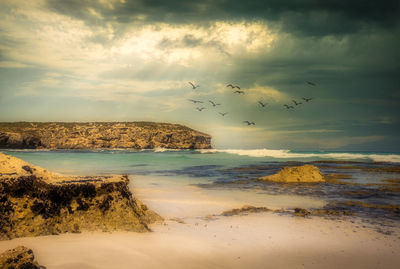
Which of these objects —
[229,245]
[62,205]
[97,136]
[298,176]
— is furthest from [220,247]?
[97,136]

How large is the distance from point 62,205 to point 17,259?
81.3 inches

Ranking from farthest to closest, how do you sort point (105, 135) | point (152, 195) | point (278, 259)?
point (105, 135)
point (152, 195)
point (278, 259)

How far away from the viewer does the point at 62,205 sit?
17.2ft

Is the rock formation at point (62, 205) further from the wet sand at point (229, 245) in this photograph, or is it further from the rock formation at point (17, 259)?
the rock formation at point (17, 259)

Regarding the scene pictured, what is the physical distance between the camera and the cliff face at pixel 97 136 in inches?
3496

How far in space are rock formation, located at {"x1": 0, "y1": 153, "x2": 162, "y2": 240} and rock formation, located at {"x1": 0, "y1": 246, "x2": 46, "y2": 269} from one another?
1.65 meters

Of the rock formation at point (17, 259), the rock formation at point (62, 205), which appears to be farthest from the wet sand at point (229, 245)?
the rock formation at point (17, 259)

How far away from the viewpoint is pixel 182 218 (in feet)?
23.8

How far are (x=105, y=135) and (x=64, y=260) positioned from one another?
107 m

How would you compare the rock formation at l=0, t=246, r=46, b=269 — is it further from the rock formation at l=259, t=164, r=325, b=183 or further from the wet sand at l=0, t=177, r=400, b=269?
the rock formation at l=259, t=164, r=325, b=183

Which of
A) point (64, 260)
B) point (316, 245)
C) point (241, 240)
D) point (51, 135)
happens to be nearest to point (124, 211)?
point (64, 260)

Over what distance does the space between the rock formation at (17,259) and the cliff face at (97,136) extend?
308 feet

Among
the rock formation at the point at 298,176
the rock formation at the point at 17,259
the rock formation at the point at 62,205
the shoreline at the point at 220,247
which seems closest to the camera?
the rock formation at the point at 17,259

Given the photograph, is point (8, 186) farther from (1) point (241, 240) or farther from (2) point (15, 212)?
(1) point (241, 240)
